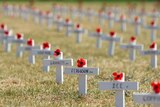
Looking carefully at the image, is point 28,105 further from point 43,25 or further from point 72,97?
point 43,25

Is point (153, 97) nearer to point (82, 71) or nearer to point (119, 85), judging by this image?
point (119, 85)

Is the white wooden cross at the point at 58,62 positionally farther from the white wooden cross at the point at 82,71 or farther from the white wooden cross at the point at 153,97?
the white wooden cross at the point at 153,97

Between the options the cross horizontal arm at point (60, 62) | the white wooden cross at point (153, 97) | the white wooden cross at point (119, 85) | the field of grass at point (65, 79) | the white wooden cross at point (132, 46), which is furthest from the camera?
the white wooden cross at point (132, 46)

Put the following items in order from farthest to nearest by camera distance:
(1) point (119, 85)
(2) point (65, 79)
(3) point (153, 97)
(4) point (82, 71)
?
(2) point (65, 79)
(4) point (82, 71)
(1) point (119, 85)
(3) point (153, 97)

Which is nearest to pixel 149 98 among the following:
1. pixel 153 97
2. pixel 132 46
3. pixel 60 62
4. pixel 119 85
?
pixel 153 97

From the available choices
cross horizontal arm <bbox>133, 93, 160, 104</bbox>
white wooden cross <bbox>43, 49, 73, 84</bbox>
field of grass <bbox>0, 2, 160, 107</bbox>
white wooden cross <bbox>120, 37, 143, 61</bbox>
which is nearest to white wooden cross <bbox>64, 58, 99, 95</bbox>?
field of grass <bbox>0, 2, 160, 107</bbox>

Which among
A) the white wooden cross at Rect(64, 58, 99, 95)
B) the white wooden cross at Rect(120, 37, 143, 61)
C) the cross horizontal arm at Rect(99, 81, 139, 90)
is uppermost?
the white wooden cross at Rect(120, 37, 143, 61)

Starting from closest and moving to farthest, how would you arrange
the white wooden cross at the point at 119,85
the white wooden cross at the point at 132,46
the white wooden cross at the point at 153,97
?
the white wooden cross at the point at 153,97 → the white wooden cross at the point at 119,85 → the white wooden cross at the point at 132,46

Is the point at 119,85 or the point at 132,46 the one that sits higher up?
the point at 132,46

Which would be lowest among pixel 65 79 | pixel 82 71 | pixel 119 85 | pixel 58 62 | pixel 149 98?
pixel 65 79

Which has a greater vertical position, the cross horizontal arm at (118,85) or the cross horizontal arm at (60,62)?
the cross horizontal arm at (60,62)

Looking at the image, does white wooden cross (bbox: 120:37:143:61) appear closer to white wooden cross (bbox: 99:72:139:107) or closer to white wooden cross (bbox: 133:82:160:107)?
white wooden cross (bbox: 99:72:139:107)

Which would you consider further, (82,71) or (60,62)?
(60,62)

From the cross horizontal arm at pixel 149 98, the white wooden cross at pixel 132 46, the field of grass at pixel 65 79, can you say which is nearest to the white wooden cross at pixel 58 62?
the field of grass at pixel 65 79
